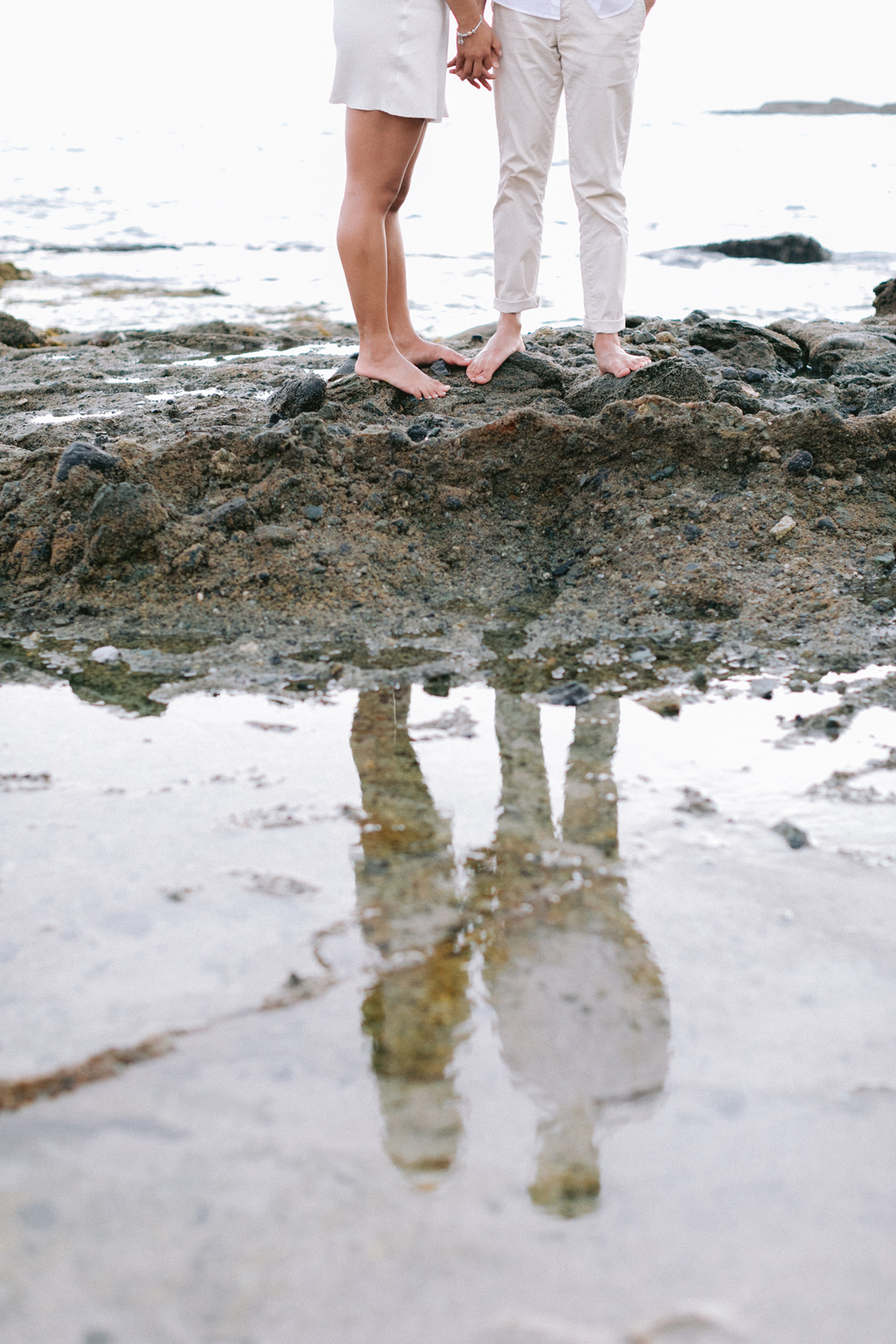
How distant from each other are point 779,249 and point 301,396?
7274 mm

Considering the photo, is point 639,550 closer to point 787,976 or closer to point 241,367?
point 787,976

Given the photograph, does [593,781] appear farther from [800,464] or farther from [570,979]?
[800,464]

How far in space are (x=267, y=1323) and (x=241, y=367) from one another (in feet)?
12.6

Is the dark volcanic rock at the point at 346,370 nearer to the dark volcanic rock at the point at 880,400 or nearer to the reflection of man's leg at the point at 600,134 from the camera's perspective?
the reflection of man's leg at the point at 600,134

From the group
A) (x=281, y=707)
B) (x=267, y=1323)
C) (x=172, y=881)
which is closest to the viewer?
(x=267, y=1323)

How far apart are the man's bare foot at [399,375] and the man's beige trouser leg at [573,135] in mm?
355

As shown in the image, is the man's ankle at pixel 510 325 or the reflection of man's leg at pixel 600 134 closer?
the reflection of man's leg at pixel 600 134

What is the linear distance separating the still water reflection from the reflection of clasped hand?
2.10 meters

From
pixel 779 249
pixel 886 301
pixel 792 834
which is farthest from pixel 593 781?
pixel 779 249

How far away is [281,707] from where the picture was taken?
1931 mm

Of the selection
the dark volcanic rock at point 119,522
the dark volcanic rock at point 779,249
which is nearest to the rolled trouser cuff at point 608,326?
the dark volcanic rock at point 119,522

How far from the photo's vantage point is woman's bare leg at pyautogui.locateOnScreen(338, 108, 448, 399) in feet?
9.03

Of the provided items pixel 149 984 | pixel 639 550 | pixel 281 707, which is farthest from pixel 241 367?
pixel 149 984

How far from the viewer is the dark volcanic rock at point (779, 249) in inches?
332
